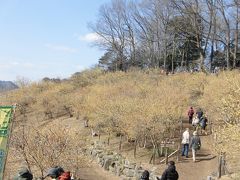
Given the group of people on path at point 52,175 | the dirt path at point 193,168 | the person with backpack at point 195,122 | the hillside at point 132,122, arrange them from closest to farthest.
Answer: the group of people on path at point 52,175, the hillside at point 132,122, the dirt path at point 193,168, the person with backpack at point 195,122

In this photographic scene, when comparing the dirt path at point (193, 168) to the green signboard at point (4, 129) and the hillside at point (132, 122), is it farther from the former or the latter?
the green signboard at point (4, 129)

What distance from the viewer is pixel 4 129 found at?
11.3 meters

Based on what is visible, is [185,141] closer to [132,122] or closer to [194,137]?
[194,137]

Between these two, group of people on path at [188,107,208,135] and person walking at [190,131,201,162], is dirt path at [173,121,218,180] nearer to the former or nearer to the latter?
person walking at [190,131,201,162]

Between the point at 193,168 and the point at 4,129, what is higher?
the point at 4,129

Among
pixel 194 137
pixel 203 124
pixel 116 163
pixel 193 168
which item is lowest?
pixel 116 163

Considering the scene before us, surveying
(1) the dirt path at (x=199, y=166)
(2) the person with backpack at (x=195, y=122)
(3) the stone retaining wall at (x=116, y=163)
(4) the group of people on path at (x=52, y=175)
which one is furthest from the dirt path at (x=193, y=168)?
(4) the group of people on path at (x=52, y=175)

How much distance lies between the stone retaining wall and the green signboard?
40.6 ft

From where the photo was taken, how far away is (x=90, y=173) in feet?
88.8

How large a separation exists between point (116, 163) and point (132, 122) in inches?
108

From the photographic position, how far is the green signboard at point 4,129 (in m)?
11.1

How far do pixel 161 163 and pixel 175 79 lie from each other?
23508mm

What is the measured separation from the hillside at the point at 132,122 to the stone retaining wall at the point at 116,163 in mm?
577

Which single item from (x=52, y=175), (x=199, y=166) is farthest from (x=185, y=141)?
(x=52, y=175)
